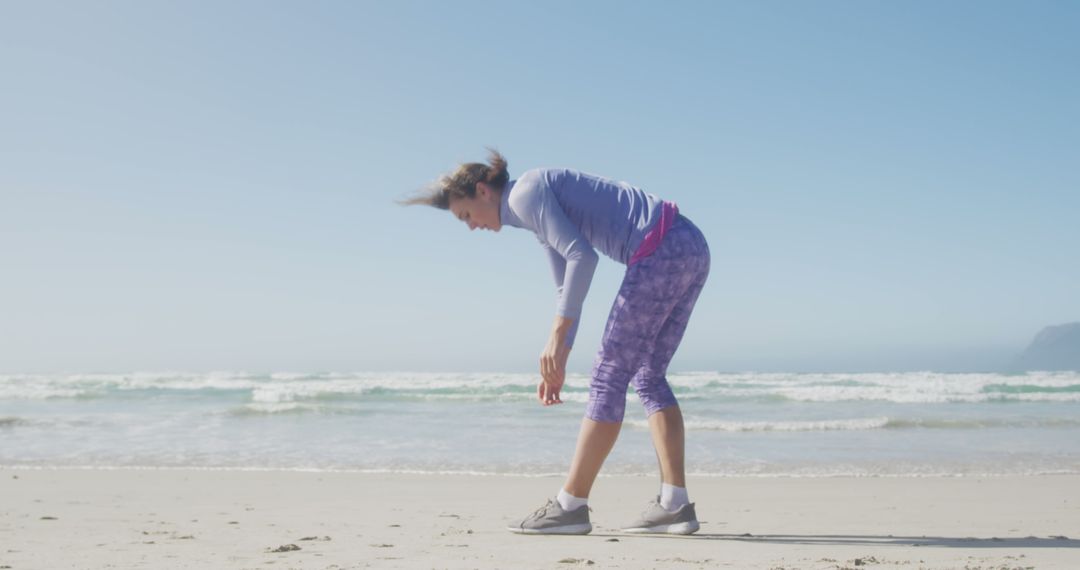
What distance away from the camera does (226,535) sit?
140 inches

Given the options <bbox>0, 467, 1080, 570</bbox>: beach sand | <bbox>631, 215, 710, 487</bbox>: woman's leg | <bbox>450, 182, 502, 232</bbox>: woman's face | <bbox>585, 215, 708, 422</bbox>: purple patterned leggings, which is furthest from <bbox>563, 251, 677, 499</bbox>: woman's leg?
<bbox>450, 182, 502, 232</bbox>: woman's face

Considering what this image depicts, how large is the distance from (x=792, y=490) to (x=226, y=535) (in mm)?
3565

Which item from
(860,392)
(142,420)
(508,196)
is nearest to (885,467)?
(508,196)

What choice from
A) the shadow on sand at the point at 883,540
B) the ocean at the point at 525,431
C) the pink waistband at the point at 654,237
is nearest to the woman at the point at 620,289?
the pink waistband at the point at 654,237

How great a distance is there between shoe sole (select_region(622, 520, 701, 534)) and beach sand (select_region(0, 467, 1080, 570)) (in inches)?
2.6

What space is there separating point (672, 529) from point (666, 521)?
0.04 meters

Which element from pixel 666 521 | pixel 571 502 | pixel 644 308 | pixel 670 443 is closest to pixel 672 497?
pixel 666 521

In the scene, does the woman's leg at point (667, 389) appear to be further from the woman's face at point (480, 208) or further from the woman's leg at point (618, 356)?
the woman's face at point (480, 208)

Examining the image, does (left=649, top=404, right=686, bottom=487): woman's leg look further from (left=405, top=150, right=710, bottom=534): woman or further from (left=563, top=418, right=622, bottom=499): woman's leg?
(left=563, top=418, right=622, bottom=499): woman's leg

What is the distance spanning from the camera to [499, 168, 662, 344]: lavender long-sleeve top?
3.00 m

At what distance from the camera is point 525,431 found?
10.2 m

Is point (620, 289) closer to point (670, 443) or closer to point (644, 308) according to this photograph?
point (644, 308)

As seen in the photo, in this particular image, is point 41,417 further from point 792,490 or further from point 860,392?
point 860,392

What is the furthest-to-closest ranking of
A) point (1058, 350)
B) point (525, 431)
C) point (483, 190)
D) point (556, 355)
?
point (1058, 350) < point (525, 431) < point (483, 190) < point (556, 355)
